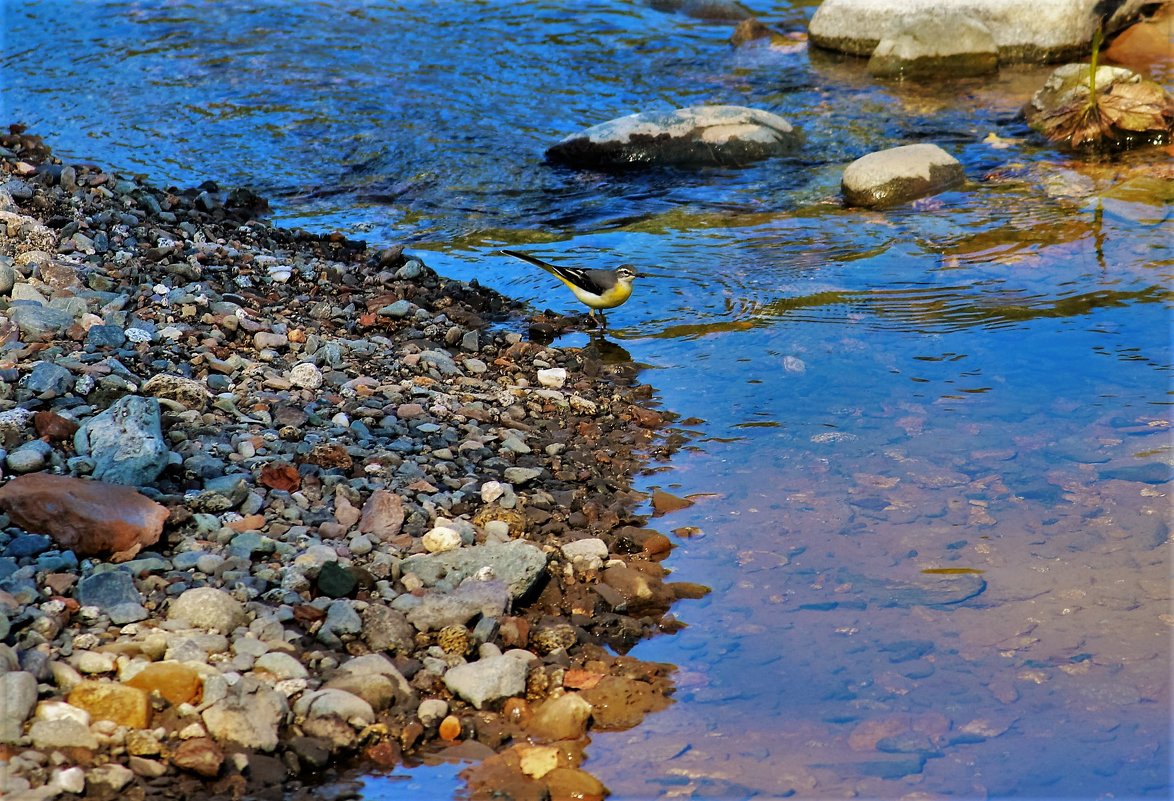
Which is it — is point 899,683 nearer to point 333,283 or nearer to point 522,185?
point 333,283

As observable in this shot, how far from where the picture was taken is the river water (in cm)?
400

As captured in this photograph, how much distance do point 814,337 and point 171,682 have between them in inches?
189

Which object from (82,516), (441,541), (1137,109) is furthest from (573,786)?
(1137,109)

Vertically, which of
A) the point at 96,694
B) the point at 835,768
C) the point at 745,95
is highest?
the point at 745,95

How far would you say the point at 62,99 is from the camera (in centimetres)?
1346

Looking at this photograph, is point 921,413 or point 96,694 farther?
point 921,413

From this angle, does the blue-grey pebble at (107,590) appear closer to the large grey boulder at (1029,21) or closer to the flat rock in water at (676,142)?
the flat rock in water at (676,142)

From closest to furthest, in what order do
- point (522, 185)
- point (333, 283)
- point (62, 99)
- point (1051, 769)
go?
point (1051, 769) → point (333, 283) → point (522, 185) → point (62, 99)

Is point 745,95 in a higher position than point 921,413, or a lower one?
higher

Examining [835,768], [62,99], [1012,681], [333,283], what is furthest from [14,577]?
[62,99]

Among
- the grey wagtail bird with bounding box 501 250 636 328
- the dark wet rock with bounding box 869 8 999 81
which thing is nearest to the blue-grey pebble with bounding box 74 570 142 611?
the grey wagtail bird with bounding box 501 250 636 328

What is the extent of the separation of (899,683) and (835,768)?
0.54m

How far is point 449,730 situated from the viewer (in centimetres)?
384

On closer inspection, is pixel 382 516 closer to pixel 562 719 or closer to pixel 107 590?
pixel 107 590
